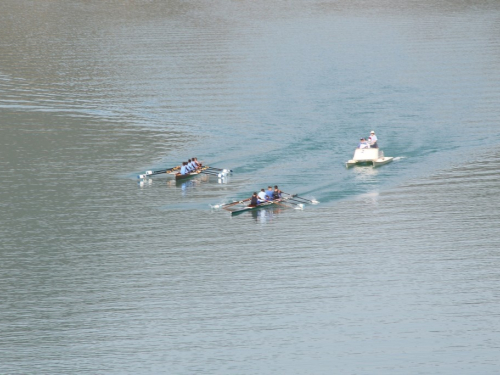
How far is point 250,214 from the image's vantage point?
54031 millimetres

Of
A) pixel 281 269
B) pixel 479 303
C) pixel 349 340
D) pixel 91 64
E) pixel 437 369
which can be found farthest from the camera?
pixel 91 64

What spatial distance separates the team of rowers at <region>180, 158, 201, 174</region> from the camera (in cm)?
5984

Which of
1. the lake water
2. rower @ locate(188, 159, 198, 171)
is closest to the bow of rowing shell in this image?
the lake water

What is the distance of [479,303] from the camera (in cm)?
4134

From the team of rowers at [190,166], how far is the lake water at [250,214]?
4.91ft

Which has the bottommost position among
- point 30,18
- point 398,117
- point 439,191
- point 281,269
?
point 281,269

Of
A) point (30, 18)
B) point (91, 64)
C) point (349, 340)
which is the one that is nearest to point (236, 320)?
→ point (349, 340)

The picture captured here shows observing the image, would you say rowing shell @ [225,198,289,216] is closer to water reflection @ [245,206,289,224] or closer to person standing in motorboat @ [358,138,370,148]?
water reflection @ [245,206,289,224]

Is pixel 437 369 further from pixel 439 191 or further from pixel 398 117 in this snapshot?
pixel 398 117

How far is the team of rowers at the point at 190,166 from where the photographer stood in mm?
59844

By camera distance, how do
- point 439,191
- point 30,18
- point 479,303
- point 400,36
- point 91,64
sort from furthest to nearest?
point 30,18
point 400,36
point 91,64
point 439,191
point 479,303

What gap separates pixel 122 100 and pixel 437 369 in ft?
168

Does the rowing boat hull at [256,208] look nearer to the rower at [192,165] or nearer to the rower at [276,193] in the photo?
the rower at [276,193]

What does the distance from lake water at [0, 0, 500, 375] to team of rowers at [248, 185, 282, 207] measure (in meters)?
1.18
